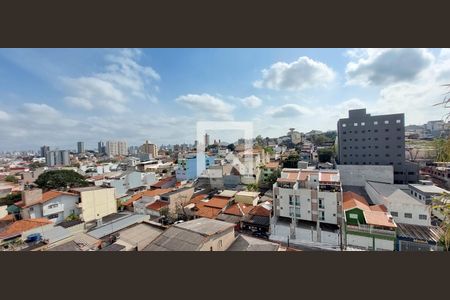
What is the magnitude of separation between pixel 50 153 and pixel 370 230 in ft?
89.3

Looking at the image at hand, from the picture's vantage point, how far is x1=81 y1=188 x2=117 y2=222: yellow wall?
711 centimetres

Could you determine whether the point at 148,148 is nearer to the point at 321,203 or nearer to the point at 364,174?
the point at 364,174

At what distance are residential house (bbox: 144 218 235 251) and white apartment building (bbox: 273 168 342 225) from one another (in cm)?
276

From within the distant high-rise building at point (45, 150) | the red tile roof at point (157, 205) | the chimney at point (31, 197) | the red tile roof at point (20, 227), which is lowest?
the red tile roof at point (157, 205)

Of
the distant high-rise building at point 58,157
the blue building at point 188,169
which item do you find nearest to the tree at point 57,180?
the blue building at point 188,169

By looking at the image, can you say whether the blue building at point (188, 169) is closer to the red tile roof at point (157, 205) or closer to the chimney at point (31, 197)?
the red tile roof at point (157, 205)

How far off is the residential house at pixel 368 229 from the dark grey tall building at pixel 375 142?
7.00m

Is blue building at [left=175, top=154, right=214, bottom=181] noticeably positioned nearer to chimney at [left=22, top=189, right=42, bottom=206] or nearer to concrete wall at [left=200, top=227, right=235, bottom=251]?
chimney at [left=22, top=189, right=42, bottom=206]

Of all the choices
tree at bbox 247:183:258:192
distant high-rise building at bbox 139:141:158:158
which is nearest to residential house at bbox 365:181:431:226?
tree at bbox 247:183:258:192

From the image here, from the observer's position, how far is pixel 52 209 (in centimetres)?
684

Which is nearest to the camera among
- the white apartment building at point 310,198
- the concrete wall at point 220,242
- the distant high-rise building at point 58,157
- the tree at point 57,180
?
the concrete wall at point 220,242

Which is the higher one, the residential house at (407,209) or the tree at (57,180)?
the tree at (57,180)

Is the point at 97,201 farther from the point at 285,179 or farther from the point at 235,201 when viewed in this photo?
the point at 285,179

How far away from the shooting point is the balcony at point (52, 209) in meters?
6.70
